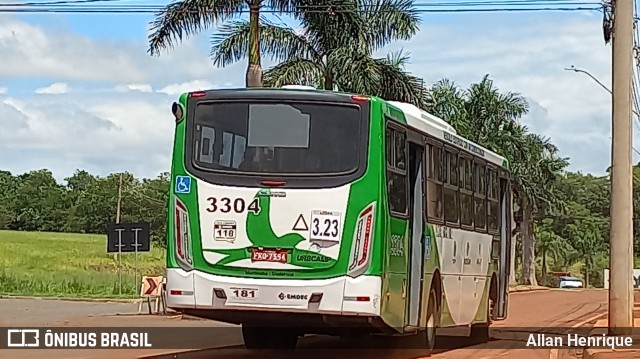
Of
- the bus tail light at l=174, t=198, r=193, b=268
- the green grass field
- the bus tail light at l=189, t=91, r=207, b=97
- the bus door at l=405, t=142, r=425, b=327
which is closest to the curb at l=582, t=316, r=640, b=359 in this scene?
the bus door at l=405, t=142, r=425, b=327

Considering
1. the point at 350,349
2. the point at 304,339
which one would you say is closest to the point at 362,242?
the point at 350,349

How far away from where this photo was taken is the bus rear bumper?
12.3 m

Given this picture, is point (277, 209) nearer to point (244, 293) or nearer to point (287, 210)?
point (287, 210)

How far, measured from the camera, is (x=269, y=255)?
491 inches

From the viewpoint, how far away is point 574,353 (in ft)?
58.1

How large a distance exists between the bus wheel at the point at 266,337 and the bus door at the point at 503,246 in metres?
5.64

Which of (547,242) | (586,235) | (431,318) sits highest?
(586,235)

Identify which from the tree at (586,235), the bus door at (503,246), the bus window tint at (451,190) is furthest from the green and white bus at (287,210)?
the tree at (586,235)

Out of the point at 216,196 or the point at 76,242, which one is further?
the point at 76,242

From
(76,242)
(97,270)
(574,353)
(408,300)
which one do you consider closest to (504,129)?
(97,270)

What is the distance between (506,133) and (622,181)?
33.9 metres

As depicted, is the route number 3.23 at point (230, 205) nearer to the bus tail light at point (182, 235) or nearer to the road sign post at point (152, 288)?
the bus tail light at point (182, 235)

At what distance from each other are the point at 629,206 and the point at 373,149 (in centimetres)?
741

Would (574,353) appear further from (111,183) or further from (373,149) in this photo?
(111,183)
